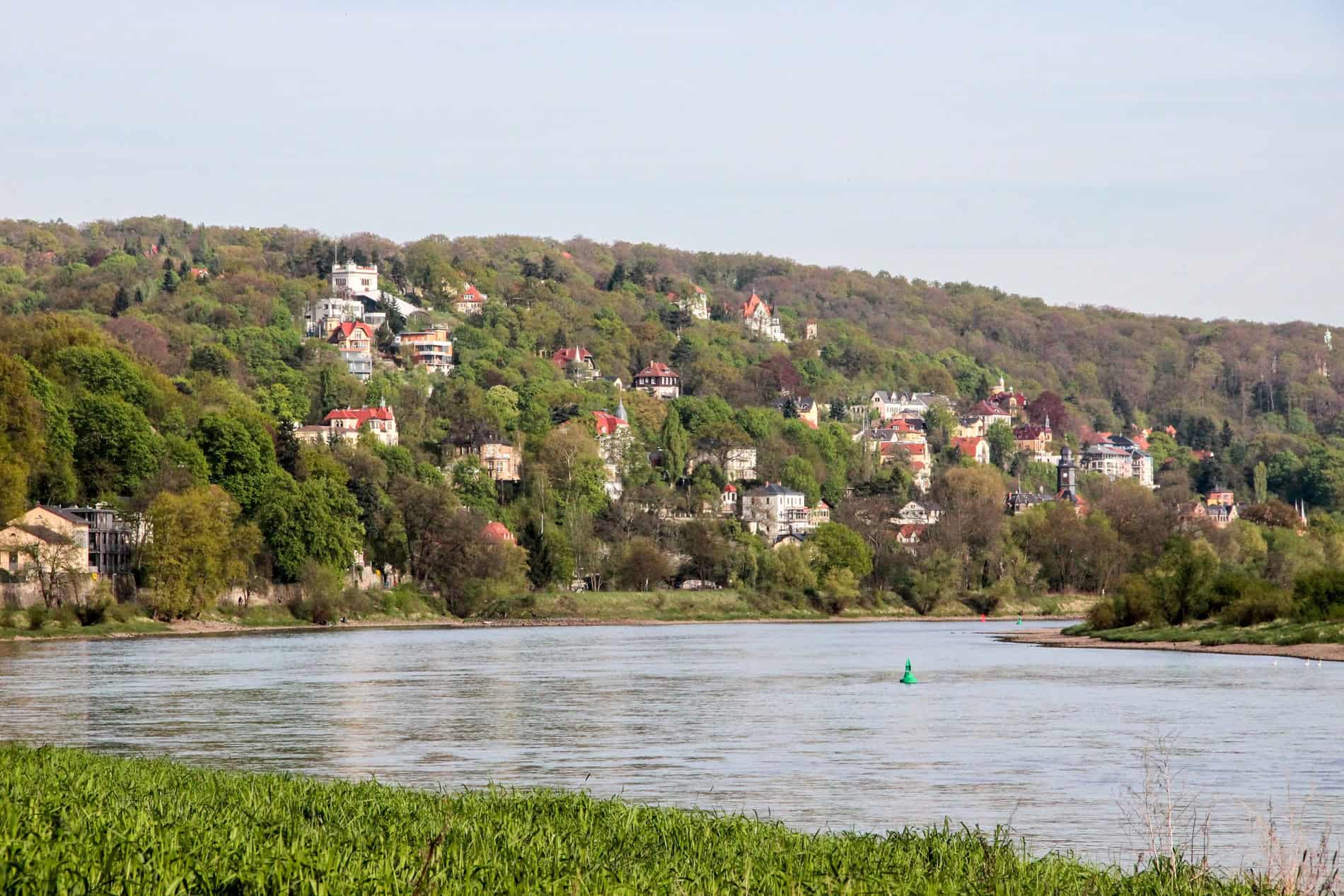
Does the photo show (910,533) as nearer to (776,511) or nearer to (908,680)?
(776,511)

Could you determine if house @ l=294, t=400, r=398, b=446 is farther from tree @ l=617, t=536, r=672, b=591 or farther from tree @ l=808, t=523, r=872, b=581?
tree @ l=808, t=523, r=872, b=581

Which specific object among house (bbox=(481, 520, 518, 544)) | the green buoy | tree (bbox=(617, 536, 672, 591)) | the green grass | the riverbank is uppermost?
the green grass

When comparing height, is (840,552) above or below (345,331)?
below

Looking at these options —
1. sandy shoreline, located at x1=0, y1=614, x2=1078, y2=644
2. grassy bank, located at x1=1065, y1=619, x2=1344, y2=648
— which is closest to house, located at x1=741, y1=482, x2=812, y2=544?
sandy shoreline, located at x1=0, y1=614, x2=1078, y2=644

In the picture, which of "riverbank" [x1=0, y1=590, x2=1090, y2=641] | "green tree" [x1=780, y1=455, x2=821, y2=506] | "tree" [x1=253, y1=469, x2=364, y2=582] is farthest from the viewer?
"green tree" [x1=780, y1=455, x2=821, y2=506]

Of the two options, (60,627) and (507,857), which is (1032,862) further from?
(60,627)

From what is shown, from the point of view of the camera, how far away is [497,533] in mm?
129125

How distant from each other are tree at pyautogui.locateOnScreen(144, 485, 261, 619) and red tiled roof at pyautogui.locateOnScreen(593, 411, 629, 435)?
75757 mm

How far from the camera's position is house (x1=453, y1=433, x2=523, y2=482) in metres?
157

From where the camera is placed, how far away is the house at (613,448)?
16175 centimetres

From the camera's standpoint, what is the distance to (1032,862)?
602 inches

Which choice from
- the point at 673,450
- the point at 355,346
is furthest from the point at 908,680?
the point at 355,346

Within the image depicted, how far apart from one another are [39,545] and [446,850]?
7987 cm

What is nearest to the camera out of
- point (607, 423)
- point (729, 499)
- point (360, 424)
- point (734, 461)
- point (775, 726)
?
point (775, 726)
